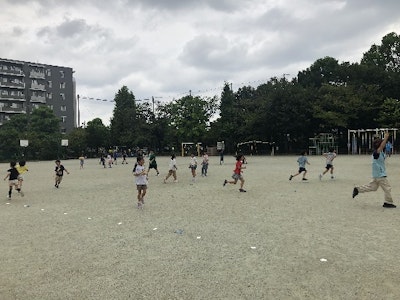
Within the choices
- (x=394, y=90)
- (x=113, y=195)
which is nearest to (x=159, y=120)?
(x=394, y=90)

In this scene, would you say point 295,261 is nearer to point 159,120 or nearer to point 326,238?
point 326,238

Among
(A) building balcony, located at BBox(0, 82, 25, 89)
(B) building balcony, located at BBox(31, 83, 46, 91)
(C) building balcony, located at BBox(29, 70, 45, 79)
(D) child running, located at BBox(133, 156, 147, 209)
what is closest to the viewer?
(D) child running, located at BBox(133, 156, 147, 209)

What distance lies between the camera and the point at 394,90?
148 ft

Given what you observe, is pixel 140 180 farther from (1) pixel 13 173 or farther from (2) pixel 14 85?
(2) pixel 14 85

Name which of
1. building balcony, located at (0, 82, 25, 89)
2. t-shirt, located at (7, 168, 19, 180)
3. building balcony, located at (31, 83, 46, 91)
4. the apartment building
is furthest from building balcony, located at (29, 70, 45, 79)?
t-shirt, located at (7, 168, 19, 180)

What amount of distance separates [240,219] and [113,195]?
6454 millimetres

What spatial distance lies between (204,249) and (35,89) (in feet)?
262

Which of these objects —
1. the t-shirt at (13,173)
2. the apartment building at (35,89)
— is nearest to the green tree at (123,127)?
the apartment building at (35,89)

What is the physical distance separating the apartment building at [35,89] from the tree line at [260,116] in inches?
458

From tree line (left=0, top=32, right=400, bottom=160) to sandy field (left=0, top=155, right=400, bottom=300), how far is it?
35.7m

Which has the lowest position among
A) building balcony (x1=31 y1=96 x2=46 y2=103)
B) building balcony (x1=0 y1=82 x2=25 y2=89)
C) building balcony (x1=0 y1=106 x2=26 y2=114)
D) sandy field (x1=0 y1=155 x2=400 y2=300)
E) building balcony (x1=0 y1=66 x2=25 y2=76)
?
sandy field (x1=0 y1=155 x2=400 y2=300)

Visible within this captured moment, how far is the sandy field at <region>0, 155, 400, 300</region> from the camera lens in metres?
4.41

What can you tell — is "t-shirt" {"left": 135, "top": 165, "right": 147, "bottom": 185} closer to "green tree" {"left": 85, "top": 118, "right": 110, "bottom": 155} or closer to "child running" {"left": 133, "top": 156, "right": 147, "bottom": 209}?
"child running" {"left": 133, "top": 156, "right": 147, "bottom": 209}

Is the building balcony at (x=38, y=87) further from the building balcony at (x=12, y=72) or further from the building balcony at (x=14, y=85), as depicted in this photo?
the building balcony at (x=12, y=72)
